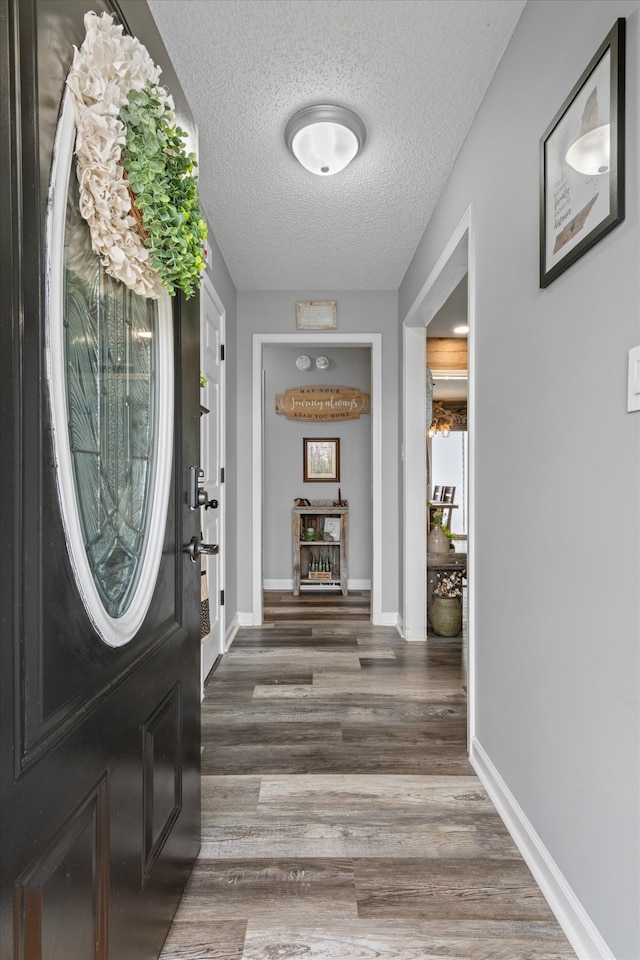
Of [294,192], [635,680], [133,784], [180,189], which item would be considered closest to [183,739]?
[133,784]

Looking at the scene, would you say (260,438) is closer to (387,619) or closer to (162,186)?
(387,619)

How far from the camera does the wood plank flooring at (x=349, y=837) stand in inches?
51.7

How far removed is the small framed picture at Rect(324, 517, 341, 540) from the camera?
18.7 ft

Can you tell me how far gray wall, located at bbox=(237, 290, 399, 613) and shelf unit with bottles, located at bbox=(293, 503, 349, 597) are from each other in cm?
119

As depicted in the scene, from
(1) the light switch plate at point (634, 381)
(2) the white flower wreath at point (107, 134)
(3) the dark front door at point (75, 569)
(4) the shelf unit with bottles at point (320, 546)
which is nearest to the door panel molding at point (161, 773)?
(3) the dark front door at point (75, 569)

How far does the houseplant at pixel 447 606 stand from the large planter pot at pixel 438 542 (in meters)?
0.19

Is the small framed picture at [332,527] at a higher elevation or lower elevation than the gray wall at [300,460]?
lower

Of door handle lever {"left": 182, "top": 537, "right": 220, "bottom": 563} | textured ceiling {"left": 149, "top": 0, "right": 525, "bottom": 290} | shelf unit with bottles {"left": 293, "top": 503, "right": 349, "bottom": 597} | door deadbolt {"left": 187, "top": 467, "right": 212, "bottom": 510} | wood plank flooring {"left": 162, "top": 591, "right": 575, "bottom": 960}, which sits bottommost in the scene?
wood plank flooring {"left": 162, "top": 591, "right": 575, "bottom": 960}

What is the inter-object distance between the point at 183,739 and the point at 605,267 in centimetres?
158

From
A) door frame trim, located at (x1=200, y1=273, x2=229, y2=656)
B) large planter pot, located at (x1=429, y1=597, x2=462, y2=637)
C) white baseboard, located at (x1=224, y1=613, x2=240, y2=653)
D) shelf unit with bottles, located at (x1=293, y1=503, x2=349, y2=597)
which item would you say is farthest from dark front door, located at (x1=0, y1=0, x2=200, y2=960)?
shelf unit with bottles, located at (x1=293, y1=503, x2=349, y2=597)

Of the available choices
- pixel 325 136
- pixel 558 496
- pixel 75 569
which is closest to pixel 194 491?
pixel 75 569

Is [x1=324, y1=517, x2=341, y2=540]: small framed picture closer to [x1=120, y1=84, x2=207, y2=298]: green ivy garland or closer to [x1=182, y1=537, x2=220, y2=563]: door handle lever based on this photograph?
[x1=182, y1=537, x2=220, y2=563]: door handle lever

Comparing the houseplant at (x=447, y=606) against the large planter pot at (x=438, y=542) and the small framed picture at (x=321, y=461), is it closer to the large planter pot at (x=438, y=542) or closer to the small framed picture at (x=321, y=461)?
the large planter pot at (x=438, y=542)

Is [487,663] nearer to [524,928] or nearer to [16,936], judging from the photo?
[524,928]
